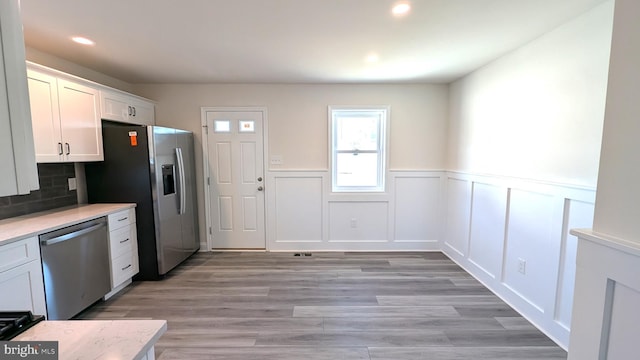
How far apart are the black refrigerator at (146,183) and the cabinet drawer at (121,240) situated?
9 centimetres

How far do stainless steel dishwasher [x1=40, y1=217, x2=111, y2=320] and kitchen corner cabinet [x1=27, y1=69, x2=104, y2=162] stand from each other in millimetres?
704

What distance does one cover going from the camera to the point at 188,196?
144 inches

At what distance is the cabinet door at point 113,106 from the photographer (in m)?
2.93

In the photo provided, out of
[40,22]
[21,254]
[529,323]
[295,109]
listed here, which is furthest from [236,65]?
[529,323]

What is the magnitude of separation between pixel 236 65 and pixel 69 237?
7.26ft

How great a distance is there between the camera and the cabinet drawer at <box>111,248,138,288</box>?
270 cm

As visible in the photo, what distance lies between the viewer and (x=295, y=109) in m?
3.90

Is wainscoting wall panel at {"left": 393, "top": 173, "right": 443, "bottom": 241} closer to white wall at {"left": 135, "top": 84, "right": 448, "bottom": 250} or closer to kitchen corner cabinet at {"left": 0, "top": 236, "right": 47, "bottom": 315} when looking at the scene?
white wall at {"left": 135, "top": 84, "right": 448, "bottom": 250}

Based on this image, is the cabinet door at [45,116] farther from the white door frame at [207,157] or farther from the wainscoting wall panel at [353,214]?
the wainscoting wall panel at [353,214]

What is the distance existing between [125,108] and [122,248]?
1.63 meters

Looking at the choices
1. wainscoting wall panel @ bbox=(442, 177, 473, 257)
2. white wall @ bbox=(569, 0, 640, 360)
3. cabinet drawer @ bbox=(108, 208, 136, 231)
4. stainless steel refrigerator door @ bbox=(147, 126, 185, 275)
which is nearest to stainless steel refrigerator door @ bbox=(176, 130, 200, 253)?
stainless steel refrigerator door @ bbox=(147, 126, 185, 275)

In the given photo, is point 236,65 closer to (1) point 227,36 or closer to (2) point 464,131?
(1) point 227,36

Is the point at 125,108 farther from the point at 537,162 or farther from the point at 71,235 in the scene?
the point at 537,162

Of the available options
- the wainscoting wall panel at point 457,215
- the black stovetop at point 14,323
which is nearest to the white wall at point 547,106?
the wainscoting wall panel at point 457,215
